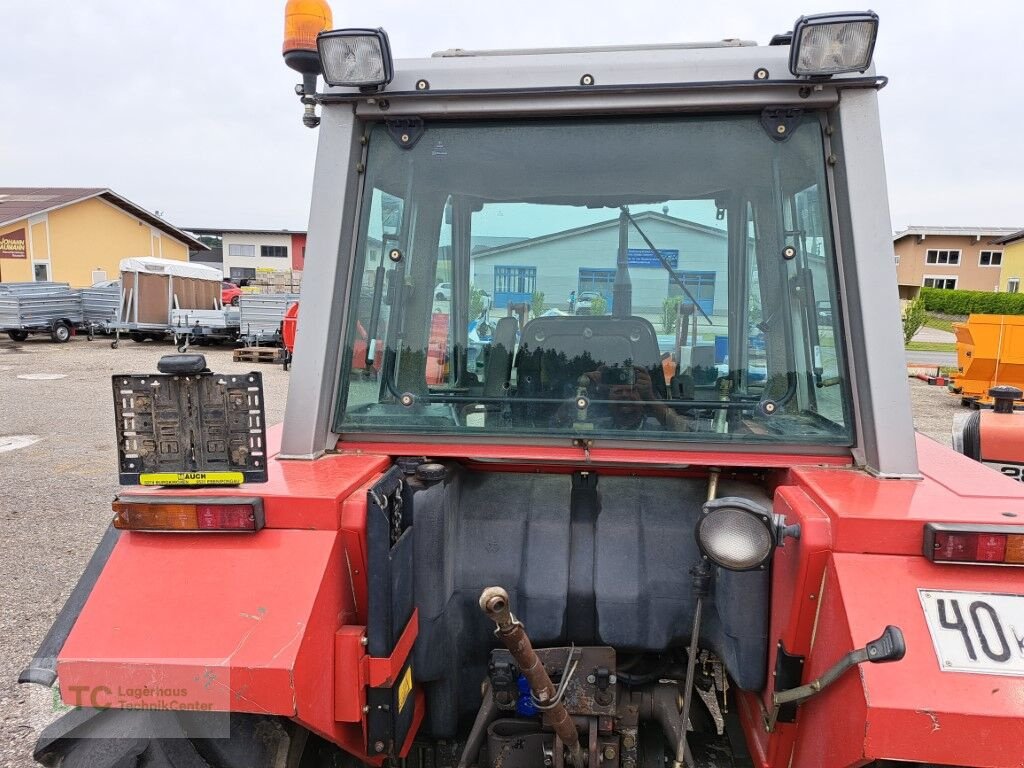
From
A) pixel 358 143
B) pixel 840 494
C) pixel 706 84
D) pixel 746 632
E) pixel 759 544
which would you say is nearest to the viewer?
pixel 759 544

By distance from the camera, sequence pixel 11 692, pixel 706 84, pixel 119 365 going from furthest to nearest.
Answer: pixel 119 365
pixel 11 692
pixel 706 84

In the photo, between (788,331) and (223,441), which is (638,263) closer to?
(788,331)

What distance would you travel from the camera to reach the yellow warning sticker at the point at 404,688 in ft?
5.71

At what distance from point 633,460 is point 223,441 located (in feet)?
3.38

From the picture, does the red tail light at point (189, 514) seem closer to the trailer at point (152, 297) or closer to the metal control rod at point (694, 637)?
the metal control rod at point (694, 637)

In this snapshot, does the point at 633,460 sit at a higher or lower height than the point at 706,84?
lower

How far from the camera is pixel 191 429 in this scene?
1681 mm

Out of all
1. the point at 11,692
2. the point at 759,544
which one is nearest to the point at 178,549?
the point at 759,544

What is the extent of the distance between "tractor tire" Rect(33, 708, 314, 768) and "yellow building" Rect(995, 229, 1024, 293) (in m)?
47.1

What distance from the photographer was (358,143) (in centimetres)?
210

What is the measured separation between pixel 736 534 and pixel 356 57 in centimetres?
157

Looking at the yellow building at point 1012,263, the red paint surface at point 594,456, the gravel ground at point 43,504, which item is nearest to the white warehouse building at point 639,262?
the red paint surface at point 594,456

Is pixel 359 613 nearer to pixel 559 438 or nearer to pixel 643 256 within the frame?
pixel 559 438

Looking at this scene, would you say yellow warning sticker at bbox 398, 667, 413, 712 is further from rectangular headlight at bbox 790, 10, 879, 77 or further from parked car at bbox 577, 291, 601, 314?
rectangular headlight at bbox 790, 10, 879, 77
